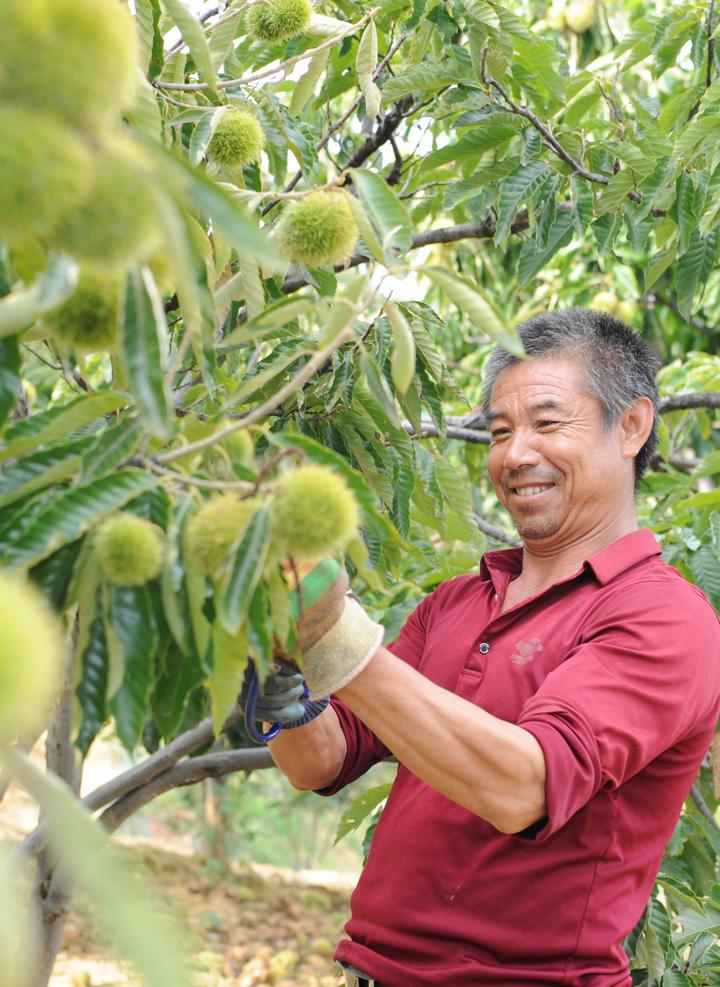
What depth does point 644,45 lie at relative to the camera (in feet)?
8.68

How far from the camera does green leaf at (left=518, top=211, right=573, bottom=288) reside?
8.11 feet

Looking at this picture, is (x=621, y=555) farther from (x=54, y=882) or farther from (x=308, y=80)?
(x=54, y=882)

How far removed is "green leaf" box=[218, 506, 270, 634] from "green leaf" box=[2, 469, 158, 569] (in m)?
0.12

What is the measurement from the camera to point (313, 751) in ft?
6.46

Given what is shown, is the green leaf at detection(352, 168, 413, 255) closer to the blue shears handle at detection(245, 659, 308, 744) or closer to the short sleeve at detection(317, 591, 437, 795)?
the blue shears handle at detection(245, 659, 308, 744)

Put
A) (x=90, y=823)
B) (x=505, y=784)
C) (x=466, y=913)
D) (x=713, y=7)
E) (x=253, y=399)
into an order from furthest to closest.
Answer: (x=713, y=7)
(x=253, y=399)
(x=466, y=913)
(x=505, y=784)
(x=90, y=823)

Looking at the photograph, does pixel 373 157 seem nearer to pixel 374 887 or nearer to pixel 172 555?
pixel 374 887

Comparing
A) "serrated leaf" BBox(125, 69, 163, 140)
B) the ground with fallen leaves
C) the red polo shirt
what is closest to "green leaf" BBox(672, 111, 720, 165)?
the red polo shirt

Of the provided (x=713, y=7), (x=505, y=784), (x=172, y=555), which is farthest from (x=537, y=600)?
(x=713, y=7)

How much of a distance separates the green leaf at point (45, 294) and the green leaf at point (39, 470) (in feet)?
0.72

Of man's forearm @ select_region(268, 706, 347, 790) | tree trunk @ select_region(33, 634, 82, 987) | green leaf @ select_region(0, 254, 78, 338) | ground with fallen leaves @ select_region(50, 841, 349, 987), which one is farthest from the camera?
ground with fallen leaves @ select_region(50, 841, 349, 987)

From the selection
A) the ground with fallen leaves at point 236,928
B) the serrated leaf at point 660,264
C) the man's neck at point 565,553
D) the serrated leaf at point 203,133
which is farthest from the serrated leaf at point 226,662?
the ground with fallen leaves at point 236,928

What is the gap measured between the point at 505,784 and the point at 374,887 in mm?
500

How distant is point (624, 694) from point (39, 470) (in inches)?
37.9
